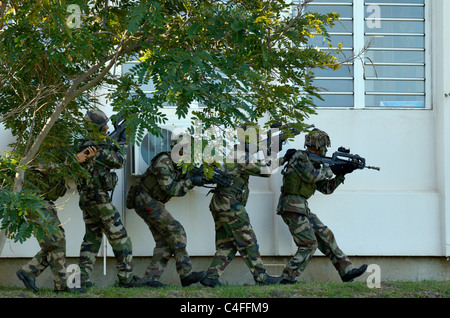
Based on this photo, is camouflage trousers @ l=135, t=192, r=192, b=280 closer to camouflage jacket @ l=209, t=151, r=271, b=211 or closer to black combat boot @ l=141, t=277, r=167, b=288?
black combat boot @ l=141, t=277, r=167, b=288

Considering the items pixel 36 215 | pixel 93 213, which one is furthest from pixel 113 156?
pixel 36 215

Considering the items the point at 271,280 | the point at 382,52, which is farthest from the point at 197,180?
the point at 382,52

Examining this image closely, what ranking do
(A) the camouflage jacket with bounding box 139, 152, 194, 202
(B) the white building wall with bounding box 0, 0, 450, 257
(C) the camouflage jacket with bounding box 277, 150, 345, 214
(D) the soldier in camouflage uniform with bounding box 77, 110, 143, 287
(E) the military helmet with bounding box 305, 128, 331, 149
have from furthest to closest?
(B) the white building wall with bounding box 0, 0, 450, 257 → (E) the military helmet with bounding box 305, 128, 331, 149 → (C) the camouflage jacket with bounding box 277, 150, 345, 214 → (A) the camouflage jacket with bounding box 139, 152, 194, 202 → (D) the soldier in camouflage uniform with bounding box 77, 110, 143, 287

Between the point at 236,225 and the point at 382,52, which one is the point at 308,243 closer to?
the point at 236,225

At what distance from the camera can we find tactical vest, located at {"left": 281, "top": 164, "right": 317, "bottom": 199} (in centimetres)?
1077

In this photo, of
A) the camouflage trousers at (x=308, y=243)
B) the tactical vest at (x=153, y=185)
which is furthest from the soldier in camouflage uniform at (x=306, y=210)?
the tactical vest at (x=153, y=185)

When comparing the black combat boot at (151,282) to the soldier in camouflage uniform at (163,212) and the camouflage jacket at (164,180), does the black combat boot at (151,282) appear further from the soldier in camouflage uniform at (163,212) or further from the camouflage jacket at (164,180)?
the camouflage jacket at (164,180)

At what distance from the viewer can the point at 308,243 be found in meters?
10.6

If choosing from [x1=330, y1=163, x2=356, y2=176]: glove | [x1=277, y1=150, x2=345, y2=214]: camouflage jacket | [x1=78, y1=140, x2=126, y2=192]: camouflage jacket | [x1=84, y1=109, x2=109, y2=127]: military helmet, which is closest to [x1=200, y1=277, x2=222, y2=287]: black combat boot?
[x1=277, y1=150, x2=345, y2=214]: camouflage jacket

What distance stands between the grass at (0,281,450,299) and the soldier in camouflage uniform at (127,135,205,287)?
42 centimetres

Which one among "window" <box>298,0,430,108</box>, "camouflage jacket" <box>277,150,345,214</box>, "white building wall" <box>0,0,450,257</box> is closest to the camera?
"camouflage jacket" <box>277,150,345,214</box>

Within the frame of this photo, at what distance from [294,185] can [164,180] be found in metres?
1.62

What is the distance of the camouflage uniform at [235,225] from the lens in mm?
10547
